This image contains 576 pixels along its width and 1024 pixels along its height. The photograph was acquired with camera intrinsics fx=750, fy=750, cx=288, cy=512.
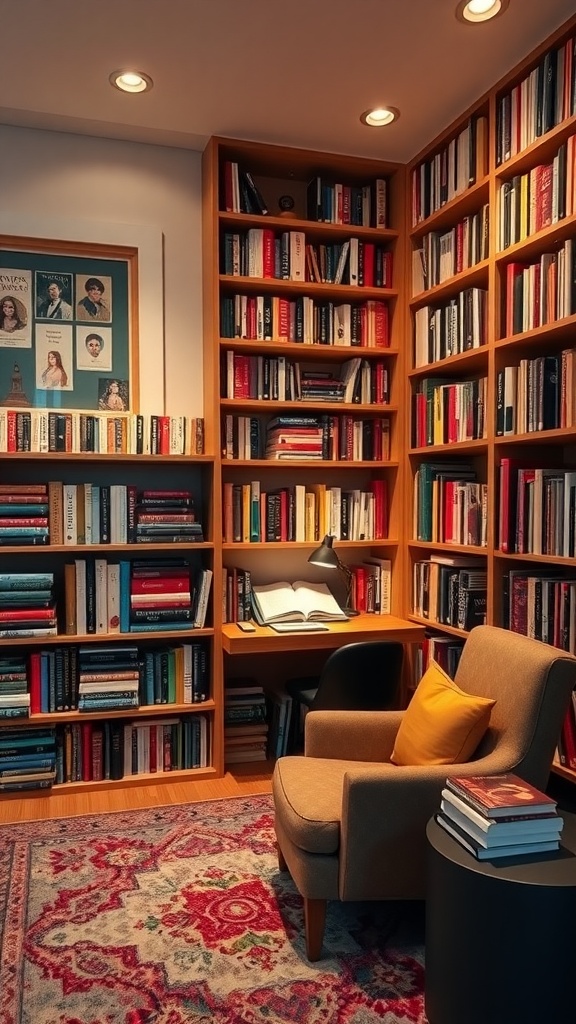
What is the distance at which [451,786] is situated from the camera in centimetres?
187

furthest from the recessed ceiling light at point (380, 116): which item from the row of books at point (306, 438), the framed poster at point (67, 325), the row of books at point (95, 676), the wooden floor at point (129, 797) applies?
the wooden floor at point (129, 797)

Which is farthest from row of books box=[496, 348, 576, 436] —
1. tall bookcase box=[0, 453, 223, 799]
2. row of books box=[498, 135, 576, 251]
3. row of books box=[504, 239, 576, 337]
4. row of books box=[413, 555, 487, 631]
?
tall bookcase box=[0, 453, 223, 799]

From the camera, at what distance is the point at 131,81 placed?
112 inches

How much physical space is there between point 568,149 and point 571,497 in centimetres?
113

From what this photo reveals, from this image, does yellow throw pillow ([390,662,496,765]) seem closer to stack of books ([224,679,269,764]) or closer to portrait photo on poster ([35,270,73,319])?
stack of books ([224,679,269,764])

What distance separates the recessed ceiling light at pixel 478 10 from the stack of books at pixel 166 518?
6.62 ft

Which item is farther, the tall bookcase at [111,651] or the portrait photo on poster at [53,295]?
the portrait photo on poster at [53,295]

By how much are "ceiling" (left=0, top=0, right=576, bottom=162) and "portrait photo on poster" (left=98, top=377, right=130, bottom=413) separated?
1087 mm

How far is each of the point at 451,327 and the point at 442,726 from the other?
1777mm

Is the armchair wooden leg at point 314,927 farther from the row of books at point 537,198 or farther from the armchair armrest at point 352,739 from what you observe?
the row of books at point 537,198

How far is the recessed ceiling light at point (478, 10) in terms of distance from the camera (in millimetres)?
2338

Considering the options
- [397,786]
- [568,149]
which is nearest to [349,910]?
[397,786]

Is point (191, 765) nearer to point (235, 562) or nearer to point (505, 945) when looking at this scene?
point (235, 562)

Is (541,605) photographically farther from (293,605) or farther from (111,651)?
(111,651)
